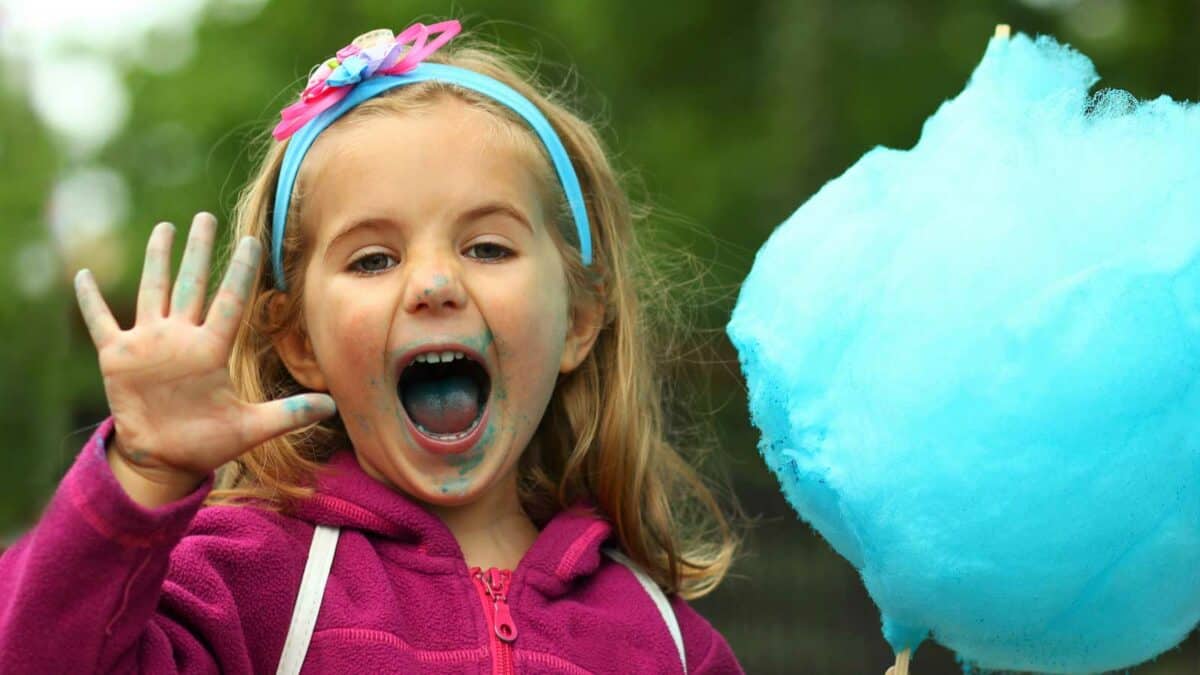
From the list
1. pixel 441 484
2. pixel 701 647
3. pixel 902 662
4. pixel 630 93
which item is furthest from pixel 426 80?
pixel 630 93

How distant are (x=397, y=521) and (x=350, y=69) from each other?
82 centimetres

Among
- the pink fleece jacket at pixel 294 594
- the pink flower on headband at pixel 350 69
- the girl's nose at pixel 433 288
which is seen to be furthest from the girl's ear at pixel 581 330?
the pink flower on headband at pixel 350 69

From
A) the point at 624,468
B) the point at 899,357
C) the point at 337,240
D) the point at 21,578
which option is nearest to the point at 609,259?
the point at 624,468

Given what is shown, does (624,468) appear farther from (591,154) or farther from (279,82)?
(279,82)

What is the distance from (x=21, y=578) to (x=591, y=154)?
1451 mm

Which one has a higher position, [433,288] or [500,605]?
[433,288]

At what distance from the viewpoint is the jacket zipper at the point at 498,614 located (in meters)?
2.60

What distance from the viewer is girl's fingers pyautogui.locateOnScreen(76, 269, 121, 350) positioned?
212 cm

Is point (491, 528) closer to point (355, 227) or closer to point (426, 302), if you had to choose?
point (426, 302)

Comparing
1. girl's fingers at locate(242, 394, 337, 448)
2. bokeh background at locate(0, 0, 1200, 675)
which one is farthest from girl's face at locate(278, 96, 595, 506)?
bokeh background at locate(0, 0, 1200, 675)

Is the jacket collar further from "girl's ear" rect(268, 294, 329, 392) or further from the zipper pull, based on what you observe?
"girl's ear" rect(268, 294, 329, 392)

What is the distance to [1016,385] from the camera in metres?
2.28

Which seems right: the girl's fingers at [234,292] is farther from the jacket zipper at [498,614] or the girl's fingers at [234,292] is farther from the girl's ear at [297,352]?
the jacket zipper at [498,614]

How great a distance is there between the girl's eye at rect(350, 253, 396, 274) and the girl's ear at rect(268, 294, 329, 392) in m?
0.19
